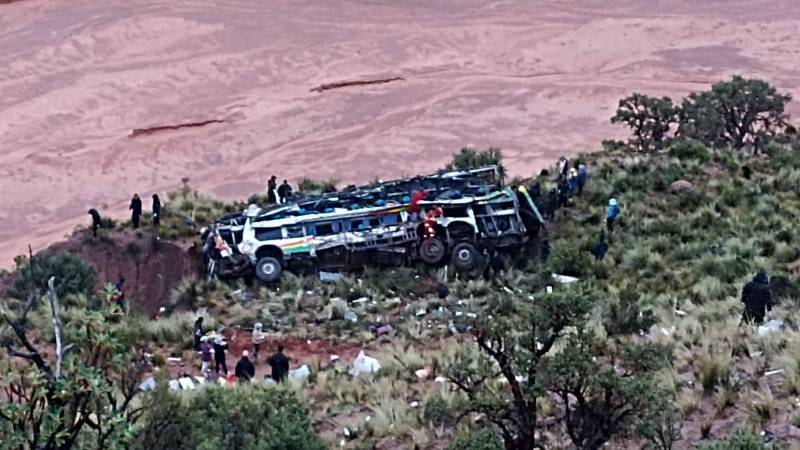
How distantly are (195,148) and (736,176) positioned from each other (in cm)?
2060

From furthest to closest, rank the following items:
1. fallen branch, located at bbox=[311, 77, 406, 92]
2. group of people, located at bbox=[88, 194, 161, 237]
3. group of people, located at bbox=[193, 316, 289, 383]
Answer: fallen branch, located at bbox=[311, 77, 406, 92] → group of people, located at bbox=[88, 194, 161, 237] → group of people, located at bbox=[193, 316, 289, 383]

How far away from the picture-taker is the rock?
27.5 metres

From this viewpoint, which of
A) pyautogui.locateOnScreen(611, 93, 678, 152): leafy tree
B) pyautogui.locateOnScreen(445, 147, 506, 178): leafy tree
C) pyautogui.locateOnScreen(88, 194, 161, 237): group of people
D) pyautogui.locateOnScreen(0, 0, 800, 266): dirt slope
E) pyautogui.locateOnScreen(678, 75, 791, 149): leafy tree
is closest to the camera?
pyautogui.locateOnScreen(88, 194, 161, 237): group of people

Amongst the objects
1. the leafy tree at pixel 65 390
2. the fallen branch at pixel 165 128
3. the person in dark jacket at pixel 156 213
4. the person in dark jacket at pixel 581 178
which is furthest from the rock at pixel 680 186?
the fallen branch at pixel 165 128

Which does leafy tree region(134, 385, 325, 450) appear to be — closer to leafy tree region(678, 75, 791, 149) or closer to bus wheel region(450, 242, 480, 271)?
bus wheel region(450, 242, 480, 271)

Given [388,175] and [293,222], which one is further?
[388,175]

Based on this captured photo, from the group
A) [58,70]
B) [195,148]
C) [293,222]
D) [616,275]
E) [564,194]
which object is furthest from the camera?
[58,70]

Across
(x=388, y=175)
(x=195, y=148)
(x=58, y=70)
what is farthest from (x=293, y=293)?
(x=58, y=70)

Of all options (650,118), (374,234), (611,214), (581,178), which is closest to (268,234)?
(374,234)

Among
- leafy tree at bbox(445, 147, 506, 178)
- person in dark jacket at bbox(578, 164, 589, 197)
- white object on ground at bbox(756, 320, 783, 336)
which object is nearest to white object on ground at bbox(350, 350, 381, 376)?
white object on ground at bbox(756, 320, 783, 336)

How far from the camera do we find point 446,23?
5759 centimetres

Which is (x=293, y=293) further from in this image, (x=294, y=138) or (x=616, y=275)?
(x=294, y=138)

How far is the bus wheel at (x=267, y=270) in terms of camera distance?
962 inches

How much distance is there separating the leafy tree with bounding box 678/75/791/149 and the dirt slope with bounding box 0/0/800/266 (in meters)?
6.65
